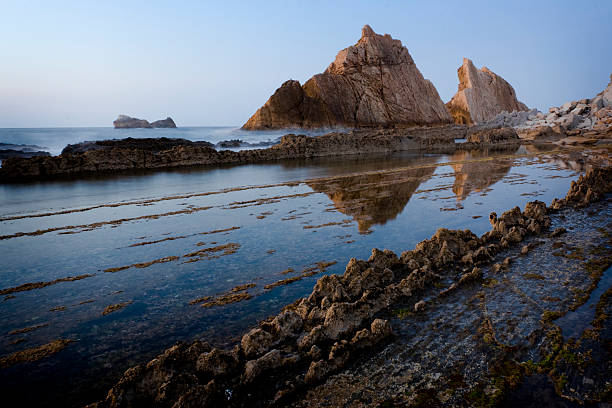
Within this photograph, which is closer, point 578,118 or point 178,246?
point 178,246

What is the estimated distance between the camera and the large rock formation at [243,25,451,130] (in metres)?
51.0

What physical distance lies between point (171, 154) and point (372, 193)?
14.3m

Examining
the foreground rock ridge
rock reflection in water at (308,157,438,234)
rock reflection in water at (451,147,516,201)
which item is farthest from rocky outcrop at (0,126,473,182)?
the foreground rock ridge

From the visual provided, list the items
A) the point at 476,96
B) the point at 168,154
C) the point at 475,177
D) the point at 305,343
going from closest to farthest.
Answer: the point at 305,343
the point at 475,177
the point at 168,154
the point at 476,96

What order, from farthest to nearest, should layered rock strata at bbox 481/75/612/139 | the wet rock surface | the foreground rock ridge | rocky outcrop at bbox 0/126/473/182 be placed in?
layered rock strata at bbox 481/75/612/139 → the wet rock surface → rocky outcrop at bbox 0/126/473/182 → the foreground rock ridge

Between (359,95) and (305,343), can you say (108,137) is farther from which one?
(305,343)

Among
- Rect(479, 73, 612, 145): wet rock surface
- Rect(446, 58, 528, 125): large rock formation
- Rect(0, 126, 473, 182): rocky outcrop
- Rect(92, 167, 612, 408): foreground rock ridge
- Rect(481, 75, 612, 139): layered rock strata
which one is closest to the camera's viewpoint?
Rect(92, 167, 612, 408): foreground rock ridge

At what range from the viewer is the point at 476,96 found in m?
72.6

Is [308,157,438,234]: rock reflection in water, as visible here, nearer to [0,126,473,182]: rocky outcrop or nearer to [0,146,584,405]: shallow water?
[0,146,584,405]: shallow water

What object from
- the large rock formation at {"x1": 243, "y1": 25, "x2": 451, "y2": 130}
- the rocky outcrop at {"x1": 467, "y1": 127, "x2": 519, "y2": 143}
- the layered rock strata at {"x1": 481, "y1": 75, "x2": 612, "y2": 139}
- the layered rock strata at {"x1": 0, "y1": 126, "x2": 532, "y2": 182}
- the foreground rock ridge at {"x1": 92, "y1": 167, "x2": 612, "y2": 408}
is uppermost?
the large rock formation at {"x1": 243, "y1": 25, "x2": 451, "y2": 130}

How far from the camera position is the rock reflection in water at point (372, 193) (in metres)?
8.10

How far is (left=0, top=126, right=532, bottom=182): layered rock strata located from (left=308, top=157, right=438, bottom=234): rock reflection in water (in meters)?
10.7

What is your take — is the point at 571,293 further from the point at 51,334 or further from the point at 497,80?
the point at 497,80

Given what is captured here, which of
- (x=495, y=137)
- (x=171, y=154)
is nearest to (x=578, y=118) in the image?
(x=495, y=137)
